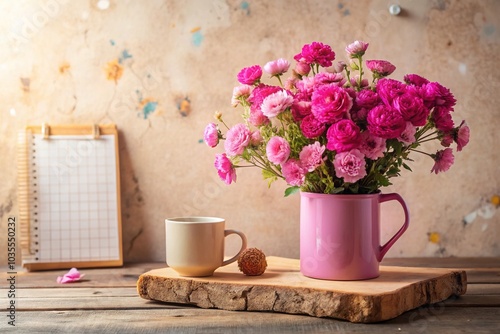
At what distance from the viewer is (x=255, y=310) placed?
3.85ft

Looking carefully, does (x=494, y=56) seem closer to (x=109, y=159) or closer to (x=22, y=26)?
(x=109, y=159)

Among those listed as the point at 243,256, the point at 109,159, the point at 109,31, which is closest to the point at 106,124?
the point at 109,159

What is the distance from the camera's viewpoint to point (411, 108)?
113cm

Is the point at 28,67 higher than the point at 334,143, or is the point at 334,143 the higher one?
the point at 28,67

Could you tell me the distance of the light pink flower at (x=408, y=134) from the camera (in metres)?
1.15

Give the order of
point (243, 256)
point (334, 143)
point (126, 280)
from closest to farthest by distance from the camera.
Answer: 1. point (334, 143)
2. point (243, 256)
3. point (126, 280)

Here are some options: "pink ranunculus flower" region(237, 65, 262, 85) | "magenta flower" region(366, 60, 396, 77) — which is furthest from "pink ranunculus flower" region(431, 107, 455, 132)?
"pink ranunculus flower" region(237, 65, 262, 85)

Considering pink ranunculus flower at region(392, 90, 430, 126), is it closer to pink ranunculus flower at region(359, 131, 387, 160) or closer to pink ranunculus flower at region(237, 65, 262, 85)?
pink ranunculus flower at region(359, 131, 387, 160)

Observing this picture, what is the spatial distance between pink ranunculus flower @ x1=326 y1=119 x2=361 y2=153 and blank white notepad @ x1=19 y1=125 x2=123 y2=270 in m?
0.69

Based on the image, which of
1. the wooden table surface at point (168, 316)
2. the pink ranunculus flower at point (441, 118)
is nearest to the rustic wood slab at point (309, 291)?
the wooden table surface at point (168, 316)

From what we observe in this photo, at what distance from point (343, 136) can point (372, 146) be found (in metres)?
0.07

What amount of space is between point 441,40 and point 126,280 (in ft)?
3.16

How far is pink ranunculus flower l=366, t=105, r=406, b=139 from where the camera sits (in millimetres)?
1124

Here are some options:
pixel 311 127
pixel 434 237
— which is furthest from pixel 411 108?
pixel 434 237
